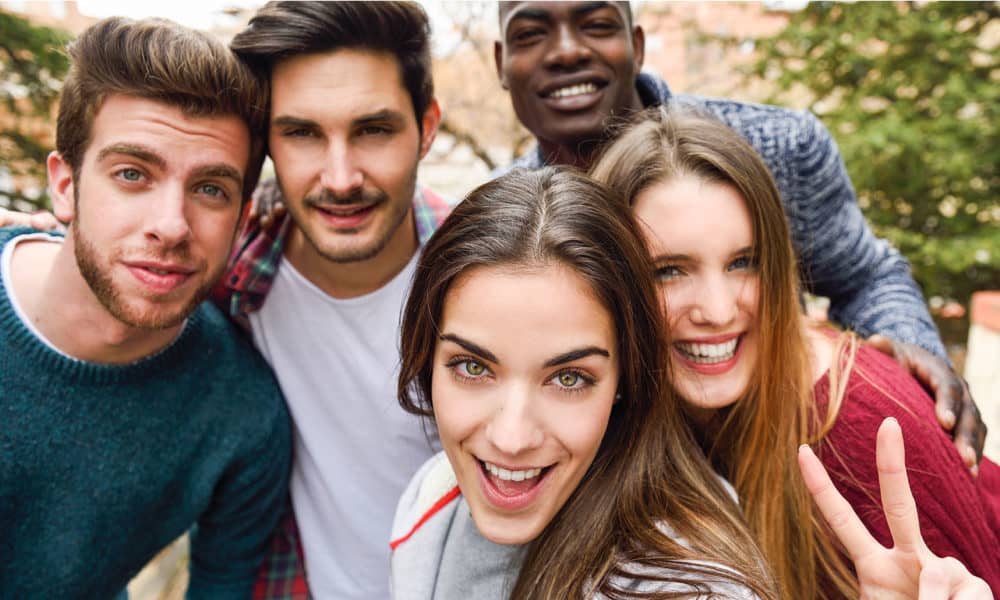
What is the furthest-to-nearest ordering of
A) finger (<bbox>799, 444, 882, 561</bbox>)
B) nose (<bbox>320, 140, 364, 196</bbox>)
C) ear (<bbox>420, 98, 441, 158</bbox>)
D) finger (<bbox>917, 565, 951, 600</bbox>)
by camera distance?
1. ear (<bbox>420, 98, 441, 158</bbox>)
2. nose (<bbox>320, 140, 364, 196</bbox>)
3. finger (<bbox>799, 444, 882, 561</bbox>)
4. finger (<bbox>917, 565, 951, 600</bbox>)

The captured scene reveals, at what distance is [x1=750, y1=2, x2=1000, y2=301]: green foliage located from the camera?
573 cm

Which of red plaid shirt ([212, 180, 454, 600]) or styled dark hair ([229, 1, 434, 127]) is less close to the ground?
styled dark hair ([229, 1, 434, 127])

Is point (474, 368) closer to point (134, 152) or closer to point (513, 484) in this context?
point (513, 484)

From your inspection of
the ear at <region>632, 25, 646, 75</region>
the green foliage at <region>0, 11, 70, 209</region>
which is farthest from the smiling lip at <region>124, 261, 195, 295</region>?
the green foliage at <region>0, 11, 70, 209</region>

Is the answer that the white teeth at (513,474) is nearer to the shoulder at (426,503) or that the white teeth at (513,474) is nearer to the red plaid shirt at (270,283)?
the shoulder at (426,503)

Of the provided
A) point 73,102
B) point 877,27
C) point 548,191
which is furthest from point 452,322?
point 877,27

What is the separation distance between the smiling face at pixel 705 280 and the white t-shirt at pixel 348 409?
97cm

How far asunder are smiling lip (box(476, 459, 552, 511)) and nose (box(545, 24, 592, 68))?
1756 millimetres

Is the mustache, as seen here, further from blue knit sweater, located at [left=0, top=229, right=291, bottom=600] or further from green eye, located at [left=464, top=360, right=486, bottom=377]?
green eye, located at [left=464, top=360, right=486, bottom=377]

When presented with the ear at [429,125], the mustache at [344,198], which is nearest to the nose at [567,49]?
the ear at [429,125]

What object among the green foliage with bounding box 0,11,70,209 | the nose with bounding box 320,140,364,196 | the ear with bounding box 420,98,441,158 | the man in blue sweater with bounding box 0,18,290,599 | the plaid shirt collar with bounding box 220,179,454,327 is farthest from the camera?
the green foliage with bounding box 0,11,70,209

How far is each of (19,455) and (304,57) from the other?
4.62 feet

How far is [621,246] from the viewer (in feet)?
5.43

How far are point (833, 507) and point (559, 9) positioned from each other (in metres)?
2.06
